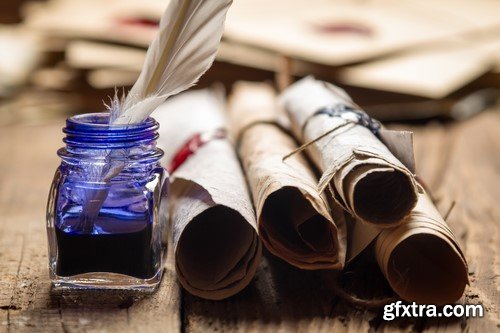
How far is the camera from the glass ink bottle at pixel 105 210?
3.70 feet

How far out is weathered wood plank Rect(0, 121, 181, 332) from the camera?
3.51 feet

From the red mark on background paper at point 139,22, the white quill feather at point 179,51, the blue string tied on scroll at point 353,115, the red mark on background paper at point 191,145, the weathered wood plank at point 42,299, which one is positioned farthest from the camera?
the red mark on background paper at point 139,22

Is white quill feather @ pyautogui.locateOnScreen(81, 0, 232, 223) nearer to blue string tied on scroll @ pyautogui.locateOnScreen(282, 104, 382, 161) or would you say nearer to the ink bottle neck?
the ink bottle neck

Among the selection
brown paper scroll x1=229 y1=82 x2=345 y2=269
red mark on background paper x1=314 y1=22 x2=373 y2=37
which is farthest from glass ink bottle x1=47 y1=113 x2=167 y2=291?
red mark on background paper x1=314 y1=22 x2=373 y2=37

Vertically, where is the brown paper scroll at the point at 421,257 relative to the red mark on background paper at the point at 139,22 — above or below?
below

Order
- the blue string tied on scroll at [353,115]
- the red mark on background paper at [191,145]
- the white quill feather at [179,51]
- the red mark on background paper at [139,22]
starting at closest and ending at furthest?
the white quill feather at [179,51]
the blue string tied on scroll at [353,115]
the red mark on background paper at [191,145]
the red mark on background paper at [139,22]

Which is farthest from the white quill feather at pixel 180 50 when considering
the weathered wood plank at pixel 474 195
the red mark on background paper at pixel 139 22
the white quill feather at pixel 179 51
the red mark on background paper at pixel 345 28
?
the red mark on background paper at pixel 345 28

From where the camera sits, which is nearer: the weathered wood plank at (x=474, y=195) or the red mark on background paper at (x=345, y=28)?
the weathered wood plank at (x=474, y=195)

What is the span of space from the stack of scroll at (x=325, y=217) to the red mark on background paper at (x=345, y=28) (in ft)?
5.80

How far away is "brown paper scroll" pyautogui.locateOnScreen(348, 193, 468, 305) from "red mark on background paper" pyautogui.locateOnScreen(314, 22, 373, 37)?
1968mm

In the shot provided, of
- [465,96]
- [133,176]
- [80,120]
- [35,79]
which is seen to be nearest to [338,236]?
[133,176]

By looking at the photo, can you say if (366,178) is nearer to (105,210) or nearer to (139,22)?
(105,210)

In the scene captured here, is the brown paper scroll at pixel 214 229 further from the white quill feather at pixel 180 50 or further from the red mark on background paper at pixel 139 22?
the red mark on background paper at pixel 139 22

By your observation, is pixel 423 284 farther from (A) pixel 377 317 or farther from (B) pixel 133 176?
(B) pixel 133 176
